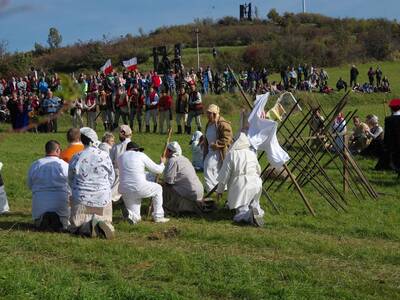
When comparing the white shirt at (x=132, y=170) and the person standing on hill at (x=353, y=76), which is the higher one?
the white shirt at (x=132, y=170)

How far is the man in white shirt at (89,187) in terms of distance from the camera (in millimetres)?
8461

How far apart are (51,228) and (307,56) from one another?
4504cm

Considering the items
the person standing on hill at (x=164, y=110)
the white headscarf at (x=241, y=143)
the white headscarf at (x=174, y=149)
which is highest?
the white headscarf at (x=241, y=143)

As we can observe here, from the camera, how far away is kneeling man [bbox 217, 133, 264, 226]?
9906mm

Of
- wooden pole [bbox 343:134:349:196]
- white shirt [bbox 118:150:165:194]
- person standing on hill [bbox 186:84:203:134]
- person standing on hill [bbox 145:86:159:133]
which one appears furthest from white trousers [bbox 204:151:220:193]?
person standing on hill [bbox 145:86:159:133]

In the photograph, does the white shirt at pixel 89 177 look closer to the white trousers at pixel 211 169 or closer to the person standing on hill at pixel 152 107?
the white trousers at pixel 211 169

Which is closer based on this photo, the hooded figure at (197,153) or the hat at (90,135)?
the hat at (90,135)

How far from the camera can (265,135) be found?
34.1 ft

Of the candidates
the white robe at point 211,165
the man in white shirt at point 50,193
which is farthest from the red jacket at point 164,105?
the man in white shirt at point 50,193

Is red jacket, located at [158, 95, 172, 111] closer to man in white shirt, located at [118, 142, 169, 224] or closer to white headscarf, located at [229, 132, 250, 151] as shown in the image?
white headscarf, located at [229, 132, 250, 151]

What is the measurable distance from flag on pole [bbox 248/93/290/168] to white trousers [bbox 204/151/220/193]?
60.5 inches

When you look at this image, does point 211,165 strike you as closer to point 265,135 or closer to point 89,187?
point 265,135

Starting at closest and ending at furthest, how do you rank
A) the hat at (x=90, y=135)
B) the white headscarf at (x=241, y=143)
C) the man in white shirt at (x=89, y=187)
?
the man in white shirt at (x=89, y=187) → the hat at (x=90, y=135) → the white headscarf at (x=241, y=143)

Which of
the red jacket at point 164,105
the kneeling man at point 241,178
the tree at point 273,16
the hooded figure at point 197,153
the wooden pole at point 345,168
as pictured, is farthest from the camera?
the tree at point 273,16
